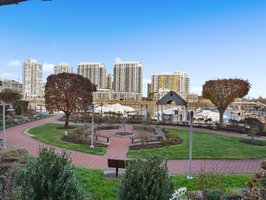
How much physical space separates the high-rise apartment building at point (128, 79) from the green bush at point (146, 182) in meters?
82.5

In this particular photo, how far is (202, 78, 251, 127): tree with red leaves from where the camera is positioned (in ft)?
95.6

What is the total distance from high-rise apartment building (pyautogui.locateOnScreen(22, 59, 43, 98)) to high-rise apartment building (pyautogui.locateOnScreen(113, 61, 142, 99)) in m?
28.6

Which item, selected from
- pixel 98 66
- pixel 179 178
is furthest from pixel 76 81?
pixel 98 66

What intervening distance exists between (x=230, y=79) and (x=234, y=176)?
70.1 ft

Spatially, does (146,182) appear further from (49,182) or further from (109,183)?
(109,183)

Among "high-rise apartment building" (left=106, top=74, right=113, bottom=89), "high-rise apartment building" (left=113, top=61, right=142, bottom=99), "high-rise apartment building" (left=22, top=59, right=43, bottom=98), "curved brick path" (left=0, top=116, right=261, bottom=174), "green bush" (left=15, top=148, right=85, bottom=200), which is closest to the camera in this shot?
"green bush" (left=15, top=148, right=85, bottom=200)

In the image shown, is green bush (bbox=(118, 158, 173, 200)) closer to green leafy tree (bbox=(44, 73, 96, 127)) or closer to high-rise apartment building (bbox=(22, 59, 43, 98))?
green leafy tree (bbox=(44, 73, 96, 127))

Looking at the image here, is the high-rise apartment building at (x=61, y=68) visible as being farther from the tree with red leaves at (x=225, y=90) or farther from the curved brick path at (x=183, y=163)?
the curved brick path at (x=183, y=163)

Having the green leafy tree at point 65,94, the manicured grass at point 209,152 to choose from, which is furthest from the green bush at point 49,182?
the green leafy tree at point 65,94

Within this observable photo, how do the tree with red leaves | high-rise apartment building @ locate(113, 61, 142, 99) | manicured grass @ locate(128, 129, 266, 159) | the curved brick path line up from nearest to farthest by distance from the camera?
the curved brick path
manicured grass @ locate(128, 129, 266, 159)
the tree with red leaves
high-rise apartment building @ locate(113, 61, 142, 99)

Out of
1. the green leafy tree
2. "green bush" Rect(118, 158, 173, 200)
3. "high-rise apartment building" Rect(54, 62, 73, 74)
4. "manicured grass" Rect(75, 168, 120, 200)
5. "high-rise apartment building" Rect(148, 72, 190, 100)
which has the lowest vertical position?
"manicured grass" Rect(75, 168, 120, 200)

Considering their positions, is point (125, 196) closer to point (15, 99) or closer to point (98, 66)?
point (15, 99)

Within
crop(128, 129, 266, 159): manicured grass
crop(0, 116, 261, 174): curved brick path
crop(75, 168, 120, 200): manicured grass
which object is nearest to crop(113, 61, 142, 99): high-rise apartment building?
crop(128, 129, 266, 159): manicured grass

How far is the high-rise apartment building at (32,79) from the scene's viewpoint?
98750 millimetres
